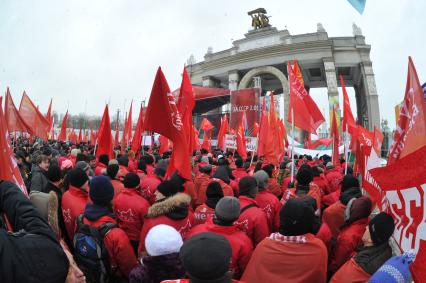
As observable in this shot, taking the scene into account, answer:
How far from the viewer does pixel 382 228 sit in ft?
7.25

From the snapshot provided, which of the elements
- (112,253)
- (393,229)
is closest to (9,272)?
(112,253)

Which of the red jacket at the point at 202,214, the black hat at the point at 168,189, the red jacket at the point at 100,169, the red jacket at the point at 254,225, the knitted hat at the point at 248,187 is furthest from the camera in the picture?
the red jacket at the point at 100,169

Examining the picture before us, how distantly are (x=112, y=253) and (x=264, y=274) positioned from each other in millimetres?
1375

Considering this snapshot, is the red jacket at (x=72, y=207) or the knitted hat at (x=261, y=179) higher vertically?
the knitted hat at (x=261, y=179)

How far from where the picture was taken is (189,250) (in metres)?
1.57

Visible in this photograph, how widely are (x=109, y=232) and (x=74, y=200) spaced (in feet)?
3.30

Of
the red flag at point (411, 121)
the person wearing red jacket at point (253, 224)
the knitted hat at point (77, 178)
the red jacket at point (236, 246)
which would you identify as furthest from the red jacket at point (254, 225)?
the knitted hat at point (77, 178)

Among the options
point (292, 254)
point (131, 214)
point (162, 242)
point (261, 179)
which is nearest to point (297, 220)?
point (292, 254)

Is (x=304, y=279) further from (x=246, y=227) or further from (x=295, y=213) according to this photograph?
(x=246, y=227)

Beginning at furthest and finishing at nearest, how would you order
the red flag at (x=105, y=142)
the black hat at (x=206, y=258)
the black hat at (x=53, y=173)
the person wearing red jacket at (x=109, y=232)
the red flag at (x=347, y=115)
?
the red flag at (x=347, y=115), the red flag at (x=105, y=142), the black hat at (x=53, y=173), the person wearing red jacket at (x=109, y=232), the black hat at (x=206, y=258)

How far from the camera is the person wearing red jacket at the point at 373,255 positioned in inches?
85.0

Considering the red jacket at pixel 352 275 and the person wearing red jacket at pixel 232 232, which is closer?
the red jacket at pixel 352 275

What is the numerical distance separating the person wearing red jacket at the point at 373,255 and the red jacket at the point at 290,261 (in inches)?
6.5

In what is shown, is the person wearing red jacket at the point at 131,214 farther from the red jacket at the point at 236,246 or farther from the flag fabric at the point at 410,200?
the flag fabric at the point at 410,200
